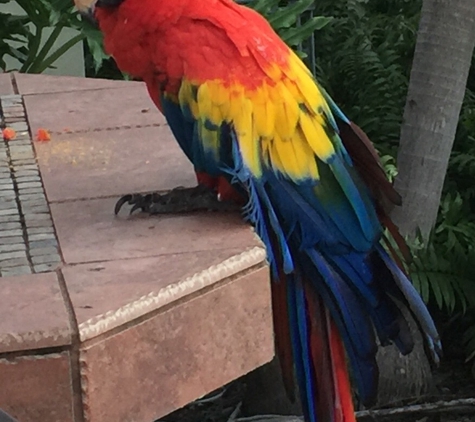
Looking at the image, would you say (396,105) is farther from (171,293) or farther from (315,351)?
(171,293)

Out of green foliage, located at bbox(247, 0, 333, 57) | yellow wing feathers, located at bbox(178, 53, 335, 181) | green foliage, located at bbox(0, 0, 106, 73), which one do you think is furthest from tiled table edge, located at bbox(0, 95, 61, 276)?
green foliage, located at bbox(247, 0, 333, 57)

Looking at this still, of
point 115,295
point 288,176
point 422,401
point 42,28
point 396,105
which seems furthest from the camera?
point 396,105

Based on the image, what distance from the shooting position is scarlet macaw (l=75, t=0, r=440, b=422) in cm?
99

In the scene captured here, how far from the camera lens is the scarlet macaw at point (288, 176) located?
3.25ft

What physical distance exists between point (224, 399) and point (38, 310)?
1.28 m

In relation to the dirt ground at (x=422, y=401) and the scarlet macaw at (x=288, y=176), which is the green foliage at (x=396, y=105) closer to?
the dirt ground at (x=422, y=401)

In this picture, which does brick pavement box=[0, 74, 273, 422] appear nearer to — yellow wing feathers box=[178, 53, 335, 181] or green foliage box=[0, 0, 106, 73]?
yellow wing feathers box=[178, 53, 335, 181]

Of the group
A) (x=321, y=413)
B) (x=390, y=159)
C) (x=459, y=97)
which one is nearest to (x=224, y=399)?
(x=390, y=159)

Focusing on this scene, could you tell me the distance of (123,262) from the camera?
0.90 metres

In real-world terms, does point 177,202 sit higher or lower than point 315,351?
higher

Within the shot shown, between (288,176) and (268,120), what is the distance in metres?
0.07

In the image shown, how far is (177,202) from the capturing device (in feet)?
3.42

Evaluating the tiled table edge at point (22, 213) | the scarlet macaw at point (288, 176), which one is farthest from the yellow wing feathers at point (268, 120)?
the tiled table edge at point (22, 213)

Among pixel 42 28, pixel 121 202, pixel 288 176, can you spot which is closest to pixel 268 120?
pixel 288 176
